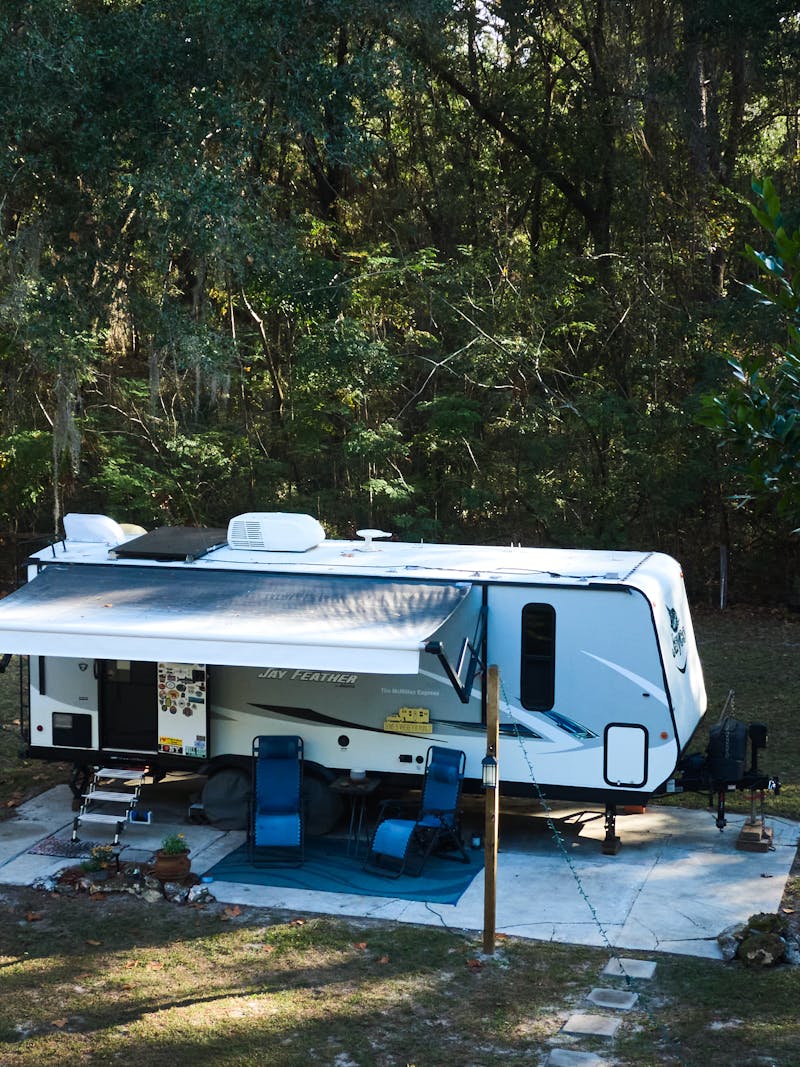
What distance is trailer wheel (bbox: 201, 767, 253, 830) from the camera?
10727mm

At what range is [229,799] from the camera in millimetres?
10742

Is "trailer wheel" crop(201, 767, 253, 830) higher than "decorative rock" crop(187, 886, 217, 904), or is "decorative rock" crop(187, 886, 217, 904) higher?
"trailer wheel" crop(201, 767, 253, 830)

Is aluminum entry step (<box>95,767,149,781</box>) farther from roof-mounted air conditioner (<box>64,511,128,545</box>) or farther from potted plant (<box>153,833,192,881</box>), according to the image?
roof-mounted air conditioner (<box>64,511,128,545</box>)

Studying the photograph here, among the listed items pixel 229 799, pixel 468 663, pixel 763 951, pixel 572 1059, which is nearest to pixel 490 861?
pixel 572 1059

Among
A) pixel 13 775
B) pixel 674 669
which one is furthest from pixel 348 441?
pixel 674 669

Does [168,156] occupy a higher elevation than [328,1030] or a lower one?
higher

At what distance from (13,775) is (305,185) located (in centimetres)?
1424

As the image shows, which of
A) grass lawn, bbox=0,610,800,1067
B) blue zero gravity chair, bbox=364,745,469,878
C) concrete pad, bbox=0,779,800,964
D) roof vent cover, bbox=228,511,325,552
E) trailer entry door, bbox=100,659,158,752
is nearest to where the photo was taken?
grass lawn, bbox=0,610,800,1067

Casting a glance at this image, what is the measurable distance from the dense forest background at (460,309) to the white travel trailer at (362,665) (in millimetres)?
7232

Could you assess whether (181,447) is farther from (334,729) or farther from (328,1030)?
(328,1030)

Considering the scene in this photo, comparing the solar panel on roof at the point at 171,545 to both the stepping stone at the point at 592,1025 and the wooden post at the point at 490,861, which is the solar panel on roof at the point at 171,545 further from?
the stepping stone at the point at 592,1025

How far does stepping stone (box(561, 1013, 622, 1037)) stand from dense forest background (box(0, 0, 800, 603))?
12.0 meters

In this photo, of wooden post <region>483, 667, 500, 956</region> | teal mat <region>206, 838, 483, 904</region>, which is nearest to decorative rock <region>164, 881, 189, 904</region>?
teal mat <region>206, 838, 483, 904</region>

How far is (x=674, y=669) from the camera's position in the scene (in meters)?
10.3
